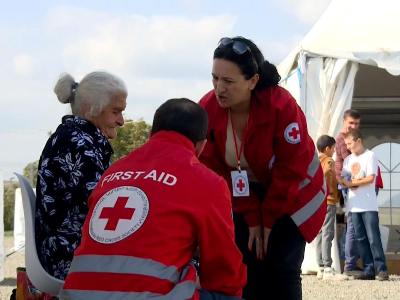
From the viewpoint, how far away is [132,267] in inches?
116

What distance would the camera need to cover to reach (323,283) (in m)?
9.39

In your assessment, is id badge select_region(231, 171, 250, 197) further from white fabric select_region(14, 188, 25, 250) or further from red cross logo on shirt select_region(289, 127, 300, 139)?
white fabric select_region(14, 188, 25, 250)

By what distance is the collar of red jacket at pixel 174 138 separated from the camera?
3129 millimetres

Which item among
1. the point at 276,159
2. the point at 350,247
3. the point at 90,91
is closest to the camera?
the point at 276,159

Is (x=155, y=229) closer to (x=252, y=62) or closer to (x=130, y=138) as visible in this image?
(x=252, y=62)

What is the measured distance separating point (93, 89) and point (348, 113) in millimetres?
5753

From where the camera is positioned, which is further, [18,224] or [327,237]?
[18,224]

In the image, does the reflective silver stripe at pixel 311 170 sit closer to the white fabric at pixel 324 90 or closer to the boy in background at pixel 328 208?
the boy in background at pixel 328 208

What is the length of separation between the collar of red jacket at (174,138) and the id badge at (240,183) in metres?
0.87

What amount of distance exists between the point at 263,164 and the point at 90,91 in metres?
0.80

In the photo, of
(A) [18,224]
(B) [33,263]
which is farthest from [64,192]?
(A) [18,224]

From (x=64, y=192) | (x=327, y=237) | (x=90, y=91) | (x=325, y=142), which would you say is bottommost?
(x=327, y=237)

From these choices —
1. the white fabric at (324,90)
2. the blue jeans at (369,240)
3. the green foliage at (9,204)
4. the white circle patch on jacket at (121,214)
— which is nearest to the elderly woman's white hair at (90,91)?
the white circle patch on jacket at (121,214)

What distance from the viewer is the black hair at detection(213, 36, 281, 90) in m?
3.88
